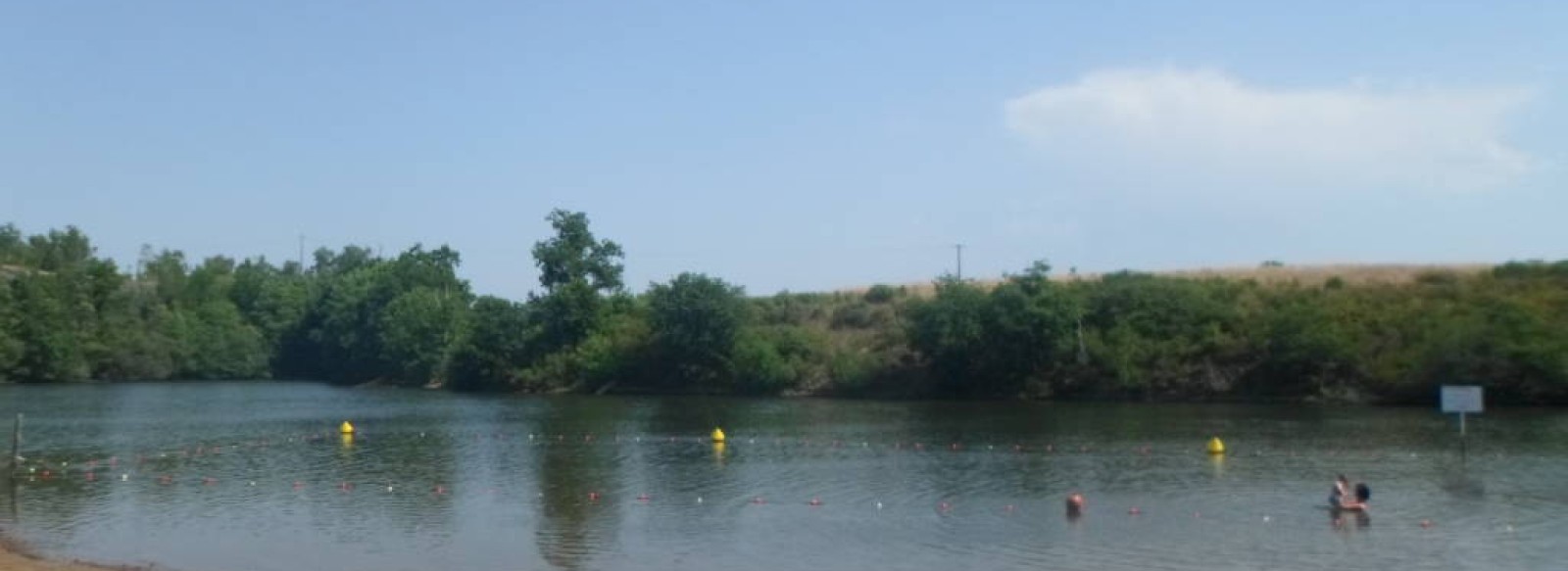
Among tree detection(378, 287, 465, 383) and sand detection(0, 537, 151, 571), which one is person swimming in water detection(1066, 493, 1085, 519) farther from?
tree detection(378, 287, 465, 383)

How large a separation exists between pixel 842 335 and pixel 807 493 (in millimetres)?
70042

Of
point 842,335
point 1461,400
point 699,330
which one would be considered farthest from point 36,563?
point 842,335

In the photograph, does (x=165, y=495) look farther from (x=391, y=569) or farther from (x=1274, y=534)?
(x=1274, y=534)

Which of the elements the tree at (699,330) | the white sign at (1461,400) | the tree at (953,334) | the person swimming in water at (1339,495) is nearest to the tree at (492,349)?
the tree at (699,330)

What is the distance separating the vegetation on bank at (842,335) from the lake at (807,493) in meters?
11.0

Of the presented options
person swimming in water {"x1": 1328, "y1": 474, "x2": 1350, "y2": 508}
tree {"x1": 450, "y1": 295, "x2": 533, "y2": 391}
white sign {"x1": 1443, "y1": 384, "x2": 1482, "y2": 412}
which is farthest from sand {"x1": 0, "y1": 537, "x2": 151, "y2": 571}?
tree {"x1": 450, "y1": 295, "x2": 533, "y2": 391}

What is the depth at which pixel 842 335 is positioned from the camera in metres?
111

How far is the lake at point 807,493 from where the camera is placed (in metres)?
31.2

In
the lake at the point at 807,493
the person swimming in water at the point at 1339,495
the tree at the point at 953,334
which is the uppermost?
the tree at the point at 953,334

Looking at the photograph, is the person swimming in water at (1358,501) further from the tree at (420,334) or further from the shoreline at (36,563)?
the tree at (420,334)

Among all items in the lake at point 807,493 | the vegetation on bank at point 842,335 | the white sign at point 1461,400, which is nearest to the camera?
the lake at point 807,493

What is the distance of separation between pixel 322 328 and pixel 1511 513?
137 m

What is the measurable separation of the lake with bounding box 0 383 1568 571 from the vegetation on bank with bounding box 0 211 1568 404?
11.0 metres

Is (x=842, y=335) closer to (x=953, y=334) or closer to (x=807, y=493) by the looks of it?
(x=953, y=334)
